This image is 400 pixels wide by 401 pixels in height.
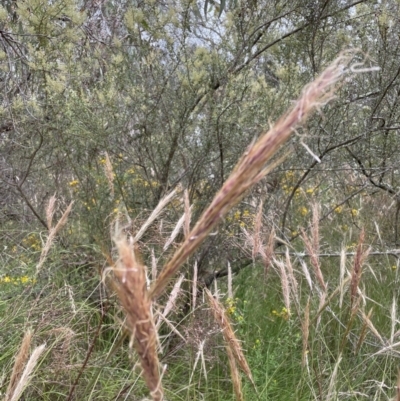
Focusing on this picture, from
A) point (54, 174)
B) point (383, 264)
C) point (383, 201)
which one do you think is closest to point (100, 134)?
point (54, 174)

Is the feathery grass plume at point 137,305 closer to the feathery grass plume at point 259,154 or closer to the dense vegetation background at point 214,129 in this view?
the feathery grass plume at point 259,154

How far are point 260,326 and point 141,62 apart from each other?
139cm

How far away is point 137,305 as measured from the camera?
58cm

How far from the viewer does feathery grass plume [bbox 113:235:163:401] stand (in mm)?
560

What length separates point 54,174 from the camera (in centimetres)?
379

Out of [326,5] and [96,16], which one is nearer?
[326,5]

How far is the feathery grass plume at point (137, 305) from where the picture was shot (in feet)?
1.84

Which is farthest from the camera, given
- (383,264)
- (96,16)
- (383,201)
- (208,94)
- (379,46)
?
(96,16)

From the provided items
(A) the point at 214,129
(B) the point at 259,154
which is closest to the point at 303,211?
(A) the point at 214,129

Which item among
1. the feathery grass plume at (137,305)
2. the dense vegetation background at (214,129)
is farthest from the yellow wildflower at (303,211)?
the feathery grass plume at (137,305)

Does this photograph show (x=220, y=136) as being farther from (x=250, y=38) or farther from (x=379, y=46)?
(x=379, y=46)

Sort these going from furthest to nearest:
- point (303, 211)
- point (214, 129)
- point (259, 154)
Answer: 1. point (303, 211)
2. point (214, 129)
3. point (259, 154)

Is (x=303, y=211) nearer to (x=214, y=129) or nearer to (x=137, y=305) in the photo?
(x=214, y=129)

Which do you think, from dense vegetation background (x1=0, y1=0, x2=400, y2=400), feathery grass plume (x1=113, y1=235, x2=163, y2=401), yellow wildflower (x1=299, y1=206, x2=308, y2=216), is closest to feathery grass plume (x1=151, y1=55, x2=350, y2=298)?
feathery grass plume (x1=113, y1=235, x2=163, y2=401)
